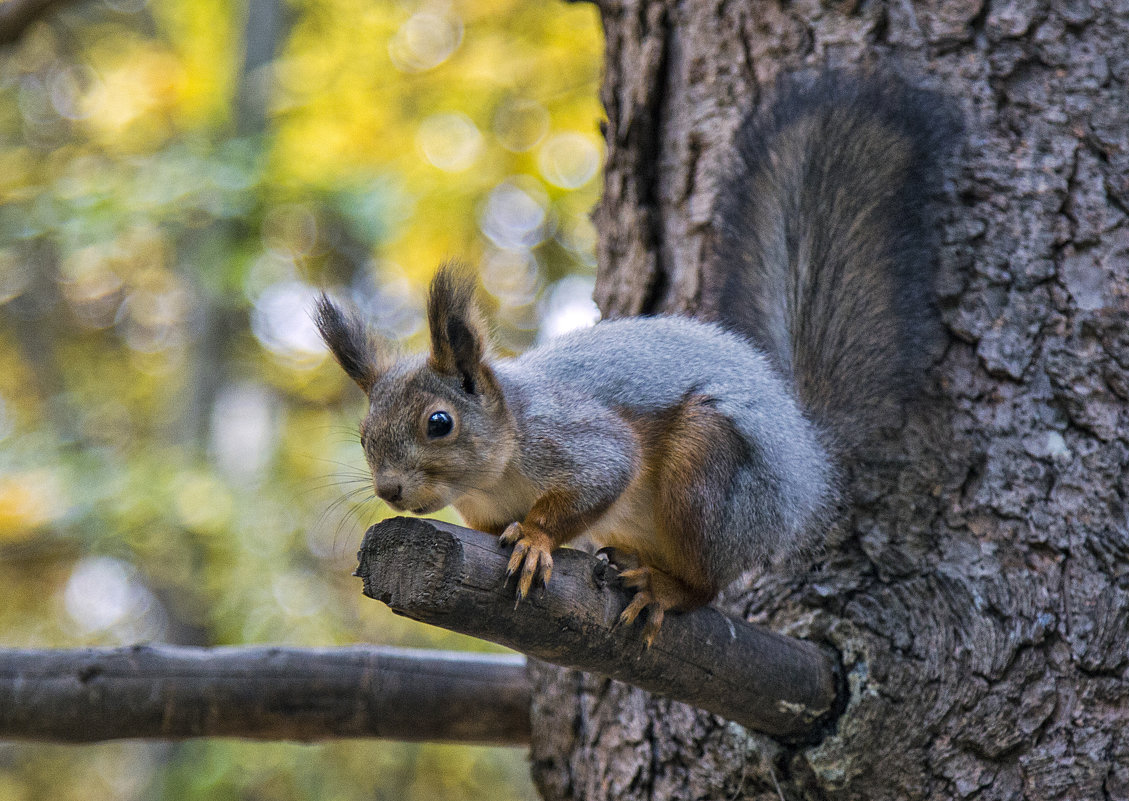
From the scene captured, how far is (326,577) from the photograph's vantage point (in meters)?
4.53

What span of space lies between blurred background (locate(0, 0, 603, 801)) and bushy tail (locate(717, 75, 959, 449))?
51 cm

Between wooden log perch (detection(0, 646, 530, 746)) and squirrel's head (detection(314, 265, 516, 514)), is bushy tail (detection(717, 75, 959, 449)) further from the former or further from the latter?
wooden log perch (detection(0, 646, 530, 746))

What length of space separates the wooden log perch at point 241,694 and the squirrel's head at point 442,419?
486mm

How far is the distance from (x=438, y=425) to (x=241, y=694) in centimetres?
67

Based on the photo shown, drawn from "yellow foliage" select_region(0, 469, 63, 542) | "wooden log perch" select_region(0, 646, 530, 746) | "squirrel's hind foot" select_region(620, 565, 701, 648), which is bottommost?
"yellow foliage" select_region(0, 469, 63, 542)

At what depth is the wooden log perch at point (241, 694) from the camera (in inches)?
64.1

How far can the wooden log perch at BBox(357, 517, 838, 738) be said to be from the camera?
1.03 m

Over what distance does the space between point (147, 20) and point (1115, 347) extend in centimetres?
688

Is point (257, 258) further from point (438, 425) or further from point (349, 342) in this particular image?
point (438, 425)

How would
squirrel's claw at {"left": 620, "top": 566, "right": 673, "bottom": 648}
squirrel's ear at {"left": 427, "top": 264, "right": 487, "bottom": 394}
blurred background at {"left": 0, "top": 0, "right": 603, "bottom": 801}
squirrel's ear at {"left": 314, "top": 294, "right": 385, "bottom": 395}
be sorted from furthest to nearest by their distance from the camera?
blurred background at {"left": 0, "top": 0, "right": 603, "bottom": 801}
squirrel's ear at {"left": 314, "top": 294, "right": 385, "bottom": 395}
squirrel's ear at {"left": 427, "top": 264, "right": 487, "bottom": 394}
squirrel's claw at {"left": 620, "top": 566, "right": 673, "bottom": 648}

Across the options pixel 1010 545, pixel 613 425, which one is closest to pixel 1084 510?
pixel 1010 545

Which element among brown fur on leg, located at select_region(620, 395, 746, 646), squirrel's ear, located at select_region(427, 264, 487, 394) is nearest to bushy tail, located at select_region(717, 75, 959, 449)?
brown fur on leg, located at select_region(620, 395, 746, 646)

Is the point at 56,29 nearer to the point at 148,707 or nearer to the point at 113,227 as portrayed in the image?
the point at 113,227

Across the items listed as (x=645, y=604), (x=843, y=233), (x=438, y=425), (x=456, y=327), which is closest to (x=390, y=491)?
(x=438, y=425)
